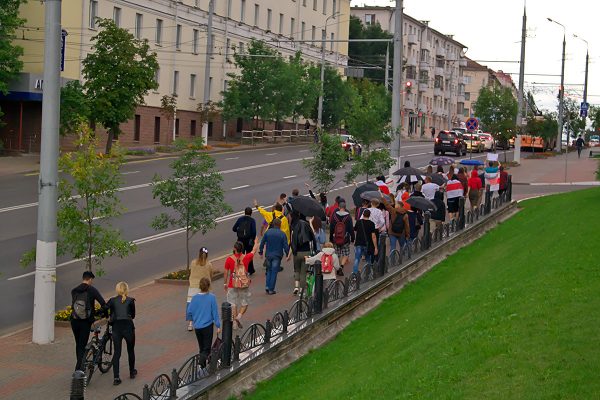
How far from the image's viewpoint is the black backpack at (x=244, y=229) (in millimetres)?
22641

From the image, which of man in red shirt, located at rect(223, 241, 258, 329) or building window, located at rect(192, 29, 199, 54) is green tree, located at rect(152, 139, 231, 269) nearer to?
man in red shirt, located at rect(223, 241, 258, 329)

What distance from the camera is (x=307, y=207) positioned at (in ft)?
70.8

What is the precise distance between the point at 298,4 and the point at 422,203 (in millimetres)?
63261

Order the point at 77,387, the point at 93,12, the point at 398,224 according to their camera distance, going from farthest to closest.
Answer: the point at 93,12, the point at 398,224, the point at 77,387

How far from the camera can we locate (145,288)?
72.5ft

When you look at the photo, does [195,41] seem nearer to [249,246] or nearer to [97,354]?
[249,246]

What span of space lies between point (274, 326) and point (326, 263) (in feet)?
11.2

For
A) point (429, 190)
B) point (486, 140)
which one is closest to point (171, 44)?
point (486, 140)

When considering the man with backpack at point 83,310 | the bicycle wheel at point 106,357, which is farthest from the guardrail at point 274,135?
the man with backpack at point 83,310

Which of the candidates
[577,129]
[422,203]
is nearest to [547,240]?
[422,203]

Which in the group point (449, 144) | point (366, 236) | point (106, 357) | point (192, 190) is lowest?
point (106, 357)

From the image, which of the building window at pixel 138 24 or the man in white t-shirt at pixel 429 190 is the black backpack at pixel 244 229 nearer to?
the man in white t-shirt at pixel 429 190

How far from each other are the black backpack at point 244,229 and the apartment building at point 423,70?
93927 millimetres

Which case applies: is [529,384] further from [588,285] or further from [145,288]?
[145,288]
